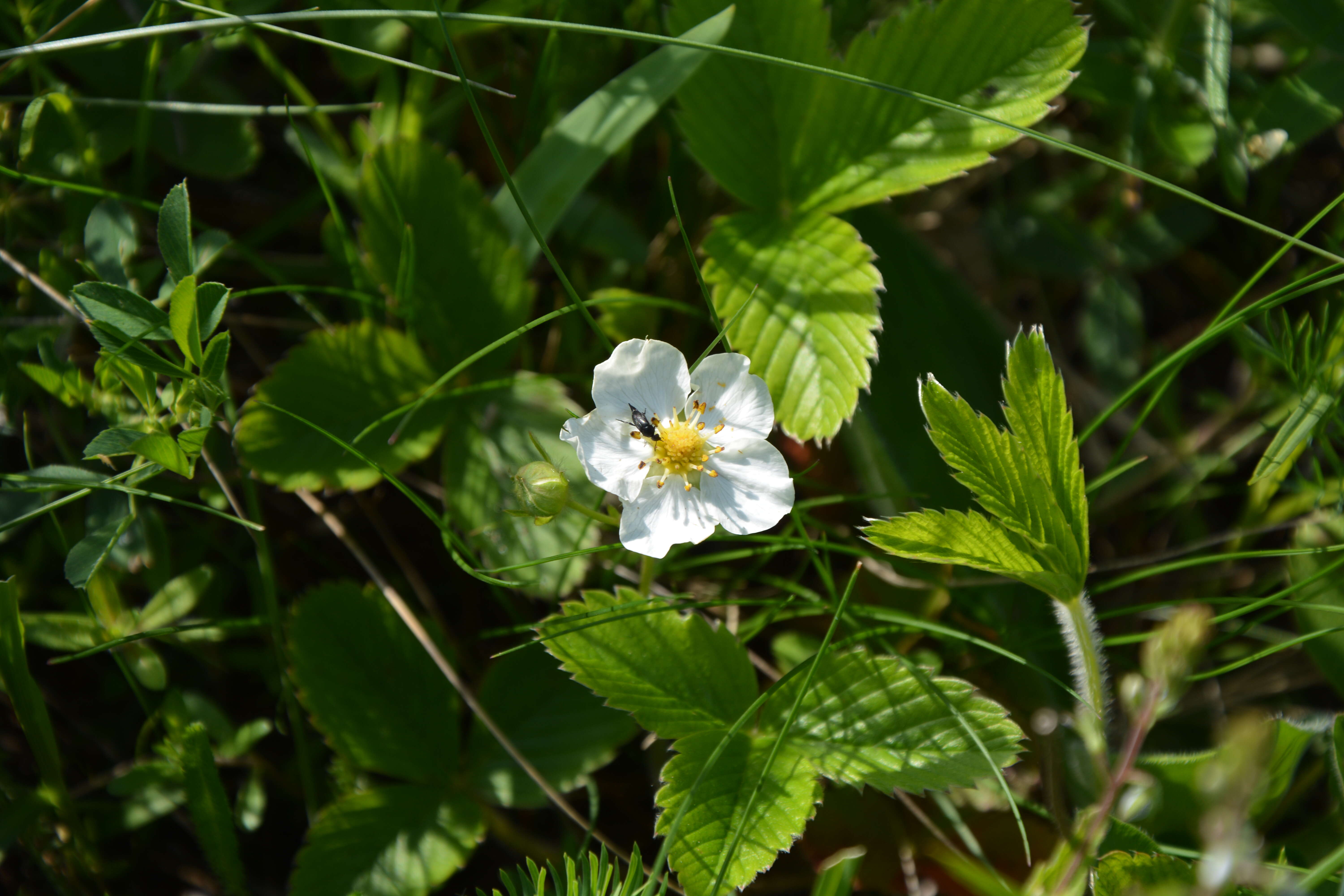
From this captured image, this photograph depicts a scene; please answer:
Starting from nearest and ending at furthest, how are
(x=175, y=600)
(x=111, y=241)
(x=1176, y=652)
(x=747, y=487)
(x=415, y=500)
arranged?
(x=1176, y=652) < (x=415, y=500) < (x=747, y=487) < (x=111, y=241) < (x=175, y=600)

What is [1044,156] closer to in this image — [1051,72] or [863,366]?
[1051,72]

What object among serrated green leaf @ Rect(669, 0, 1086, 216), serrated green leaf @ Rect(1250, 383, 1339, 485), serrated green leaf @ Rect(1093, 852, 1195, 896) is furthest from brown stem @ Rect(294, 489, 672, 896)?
serrated green leaf @ Rect(1250, 383, 1339, 485)

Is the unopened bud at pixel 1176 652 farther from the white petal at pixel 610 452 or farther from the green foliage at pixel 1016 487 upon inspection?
the white petal at pixel 610 452

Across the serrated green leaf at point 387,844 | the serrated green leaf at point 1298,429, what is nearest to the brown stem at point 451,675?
the serrated green leaf at point 387,844

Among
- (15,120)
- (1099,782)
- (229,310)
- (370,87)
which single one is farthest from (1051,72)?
(15,120)

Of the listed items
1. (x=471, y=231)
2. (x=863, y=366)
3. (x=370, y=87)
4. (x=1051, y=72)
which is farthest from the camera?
(x=370, y=87)

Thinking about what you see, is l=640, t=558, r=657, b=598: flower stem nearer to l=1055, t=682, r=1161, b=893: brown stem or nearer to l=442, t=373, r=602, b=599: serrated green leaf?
l=442, t=373, r=602, b=599: serrated green leaf

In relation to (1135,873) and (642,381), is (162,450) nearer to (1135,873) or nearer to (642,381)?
(642,381)

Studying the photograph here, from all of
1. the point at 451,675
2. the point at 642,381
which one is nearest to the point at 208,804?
the point at 451,675
